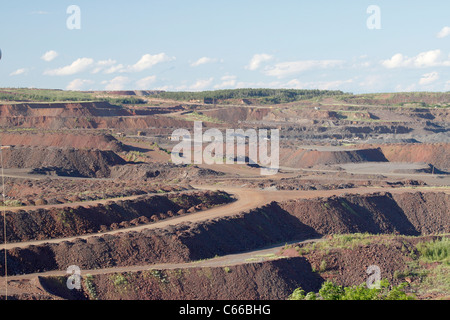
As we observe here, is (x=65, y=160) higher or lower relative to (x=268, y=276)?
higher

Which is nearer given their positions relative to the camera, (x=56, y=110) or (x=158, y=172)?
(x=158, y=172)

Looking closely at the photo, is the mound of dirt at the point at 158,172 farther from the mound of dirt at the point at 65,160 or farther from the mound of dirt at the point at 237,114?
the mound of dirt at the point at 237,114

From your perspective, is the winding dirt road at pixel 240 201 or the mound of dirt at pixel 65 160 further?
the mound of dirt at pixel 65 160

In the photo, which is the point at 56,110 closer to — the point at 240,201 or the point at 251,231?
the point at 240,201

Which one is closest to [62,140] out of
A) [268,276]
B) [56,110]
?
[56,110]

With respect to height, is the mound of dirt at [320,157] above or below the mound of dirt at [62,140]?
below

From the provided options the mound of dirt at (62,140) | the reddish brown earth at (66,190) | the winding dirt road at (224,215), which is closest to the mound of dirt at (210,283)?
the winding dirt road at (224,215)
